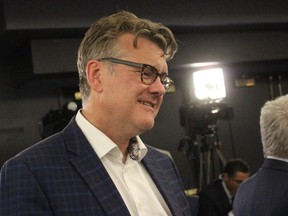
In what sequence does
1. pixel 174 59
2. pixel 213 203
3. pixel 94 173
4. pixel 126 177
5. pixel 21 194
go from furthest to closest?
pixel 174 59 → pixel 213 203 → pixel 126 177 → pixel 94 173 → pixel 21 194

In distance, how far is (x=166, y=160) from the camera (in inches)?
58.3

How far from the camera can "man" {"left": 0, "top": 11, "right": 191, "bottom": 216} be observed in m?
1.08

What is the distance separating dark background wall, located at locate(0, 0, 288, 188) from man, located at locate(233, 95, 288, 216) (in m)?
2.17

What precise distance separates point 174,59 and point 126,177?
121 inches

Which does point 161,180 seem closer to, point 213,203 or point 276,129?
point 276,129

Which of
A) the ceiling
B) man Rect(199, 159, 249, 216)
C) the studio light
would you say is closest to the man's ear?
the ceiling

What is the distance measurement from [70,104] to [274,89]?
8.33ft

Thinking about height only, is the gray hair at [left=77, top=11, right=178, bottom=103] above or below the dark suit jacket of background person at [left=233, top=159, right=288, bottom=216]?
above

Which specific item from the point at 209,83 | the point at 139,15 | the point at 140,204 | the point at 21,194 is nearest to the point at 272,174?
the point at 140,204

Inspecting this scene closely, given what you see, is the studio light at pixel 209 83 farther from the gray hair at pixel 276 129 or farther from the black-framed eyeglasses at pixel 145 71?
the black-framed eyeglasses at pixel 145 71

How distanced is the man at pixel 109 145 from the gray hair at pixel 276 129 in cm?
54

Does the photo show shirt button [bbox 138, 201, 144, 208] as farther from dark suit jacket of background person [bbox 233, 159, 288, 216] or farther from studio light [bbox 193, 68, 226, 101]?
studio light [bbox 193, 68, 226, 101]

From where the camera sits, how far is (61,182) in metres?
1.10

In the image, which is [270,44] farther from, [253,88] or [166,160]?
[166,160]
